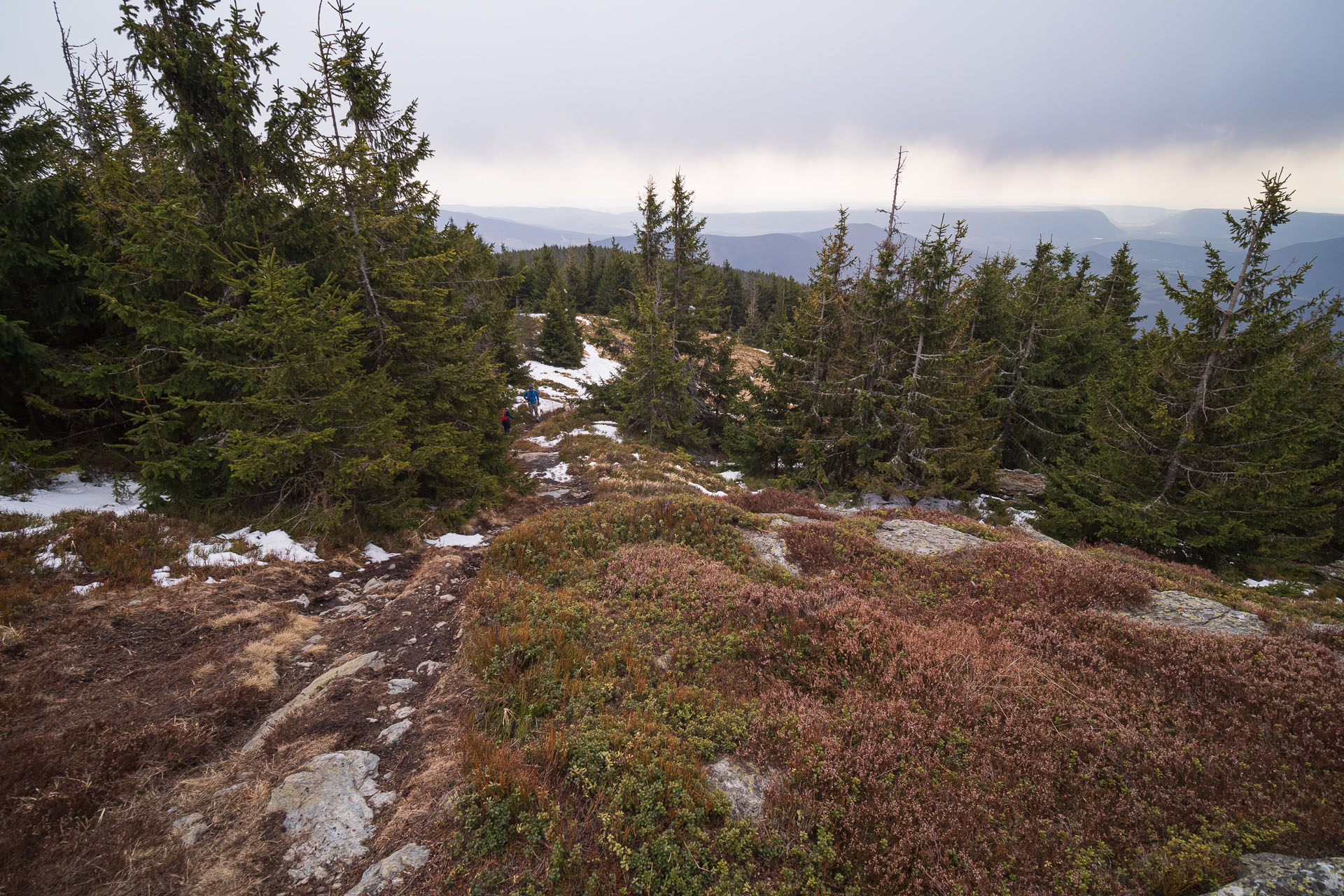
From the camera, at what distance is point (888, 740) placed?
16.2 feet

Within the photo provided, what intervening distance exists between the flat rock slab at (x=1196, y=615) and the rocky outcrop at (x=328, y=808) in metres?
10.5

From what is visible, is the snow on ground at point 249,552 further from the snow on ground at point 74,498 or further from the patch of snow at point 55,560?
the snow on ground at point 74,498

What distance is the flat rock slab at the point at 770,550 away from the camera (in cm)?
963

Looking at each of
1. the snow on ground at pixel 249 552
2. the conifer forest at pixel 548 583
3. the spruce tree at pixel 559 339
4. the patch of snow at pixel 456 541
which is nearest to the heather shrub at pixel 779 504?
the conifer forest at pixel 548 583

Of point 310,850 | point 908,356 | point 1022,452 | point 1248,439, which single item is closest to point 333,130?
point 310,850

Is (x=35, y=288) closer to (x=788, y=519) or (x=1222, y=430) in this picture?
(x=788, y=519)

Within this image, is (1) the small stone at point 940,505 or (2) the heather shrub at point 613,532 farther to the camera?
(1) the small stone at point 940,505

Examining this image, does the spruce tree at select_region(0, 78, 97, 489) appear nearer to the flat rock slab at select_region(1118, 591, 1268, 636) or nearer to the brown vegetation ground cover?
the brown vegetation ground cover

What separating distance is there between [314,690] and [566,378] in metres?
39.7

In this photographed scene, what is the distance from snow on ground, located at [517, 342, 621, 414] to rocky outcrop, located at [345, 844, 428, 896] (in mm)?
27418

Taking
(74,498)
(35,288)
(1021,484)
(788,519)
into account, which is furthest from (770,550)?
(1021,484)

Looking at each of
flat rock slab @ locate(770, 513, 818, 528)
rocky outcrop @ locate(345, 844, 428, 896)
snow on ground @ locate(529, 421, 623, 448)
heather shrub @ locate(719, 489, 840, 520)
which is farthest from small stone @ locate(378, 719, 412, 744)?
snow on ground @ locate(529, 421, 623, 448)

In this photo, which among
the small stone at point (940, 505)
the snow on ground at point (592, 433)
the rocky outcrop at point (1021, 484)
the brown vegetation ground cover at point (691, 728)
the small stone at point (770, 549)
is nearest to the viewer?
the brown vegetation ground cover at point (691, 728)

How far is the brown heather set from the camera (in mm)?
3873
